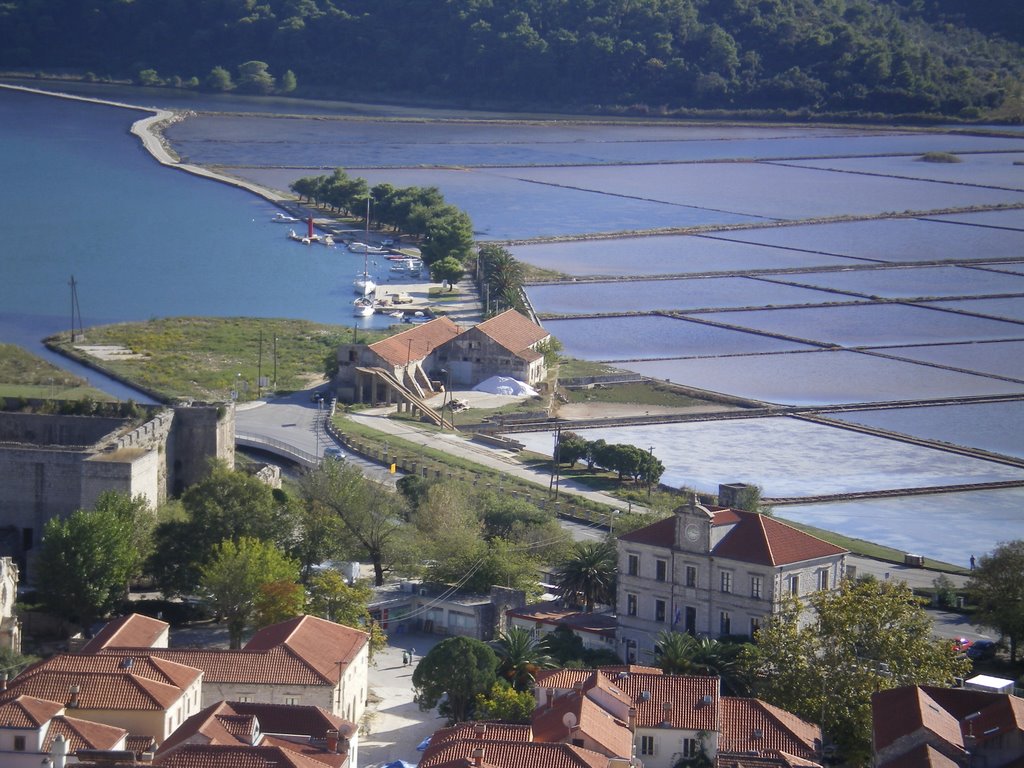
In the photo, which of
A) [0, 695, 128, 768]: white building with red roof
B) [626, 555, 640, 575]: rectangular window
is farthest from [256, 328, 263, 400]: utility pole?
[0, 695, 128, 768]: white building with red roof

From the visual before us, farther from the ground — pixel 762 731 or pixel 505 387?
pixel 762 731

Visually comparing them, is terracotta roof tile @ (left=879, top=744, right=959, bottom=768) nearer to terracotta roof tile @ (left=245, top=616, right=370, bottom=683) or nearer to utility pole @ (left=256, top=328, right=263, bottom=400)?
terracotta roof tile @ (left=245, top=616, right=370, bottom=683)

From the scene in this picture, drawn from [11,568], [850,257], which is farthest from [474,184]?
[11,568]

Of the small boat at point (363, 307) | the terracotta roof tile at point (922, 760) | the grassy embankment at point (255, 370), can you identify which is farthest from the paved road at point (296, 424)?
the terracotta roof tile at point (922, 760)

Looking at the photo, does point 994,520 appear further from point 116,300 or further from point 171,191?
point 171,191

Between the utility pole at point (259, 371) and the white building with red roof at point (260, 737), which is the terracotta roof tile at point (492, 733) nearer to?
the white building with red roof at point (260, 737)

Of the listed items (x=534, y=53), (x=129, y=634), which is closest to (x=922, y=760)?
(x=129, y=634)

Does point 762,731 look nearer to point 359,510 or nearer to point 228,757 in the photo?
point 228,757
